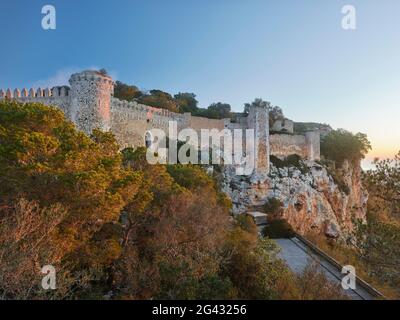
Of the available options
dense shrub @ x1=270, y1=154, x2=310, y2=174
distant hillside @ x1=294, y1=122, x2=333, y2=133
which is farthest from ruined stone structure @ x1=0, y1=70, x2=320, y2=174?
distant hillside @ x1=294, y1=122, x2=333, y2=133

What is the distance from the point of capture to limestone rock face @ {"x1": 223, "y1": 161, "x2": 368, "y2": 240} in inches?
1087

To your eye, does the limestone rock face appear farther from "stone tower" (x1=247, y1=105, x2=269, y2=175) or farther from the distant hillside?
the distant hillside

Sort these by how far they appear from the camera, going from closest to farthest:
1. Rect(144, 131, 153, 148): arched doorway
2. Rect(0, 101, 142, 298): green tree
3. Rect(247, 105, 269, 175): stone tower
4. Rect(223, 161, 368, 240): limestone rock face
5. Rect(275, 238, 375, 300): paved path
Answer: Rect(0, 101, 142, 298): green tree → Rect(275, 238, 375, 300): paved path → Rect(144, 131, 153, 148): arched doorway → Rect(223, 161, 368, 240): limestone rock face → Rect(247, 105, 269, 175): stone tower

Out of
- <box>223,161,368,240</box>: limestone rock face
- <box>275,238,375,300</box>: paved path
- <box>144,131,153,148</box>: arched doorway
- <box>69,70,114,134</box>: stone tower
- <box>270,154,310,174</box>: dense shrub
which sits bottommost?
<box>275,238,375,300</box>: paved path

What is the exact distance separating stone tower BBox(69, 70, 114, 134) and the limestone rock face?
11.0m

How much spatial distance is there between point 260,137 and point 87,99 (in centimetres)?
1478

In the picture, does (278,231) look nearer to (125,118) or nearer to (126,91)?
(125,118)

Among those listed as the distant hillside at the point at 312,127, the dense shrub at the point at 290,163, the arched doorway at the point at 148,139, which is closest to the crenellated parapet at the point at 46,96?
the arched doorway at the point at 148,139

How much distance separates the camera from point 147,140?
Answer: 1052 inches

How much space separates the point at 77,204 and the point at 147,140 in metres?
17.0

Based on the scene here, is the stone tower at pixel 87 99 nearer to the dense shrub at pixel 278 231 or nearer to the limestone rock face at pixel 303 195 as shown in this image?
the limestone rock face at pixel 303 195

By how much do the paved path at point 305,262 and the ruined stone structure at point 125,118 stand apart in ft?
29.6
